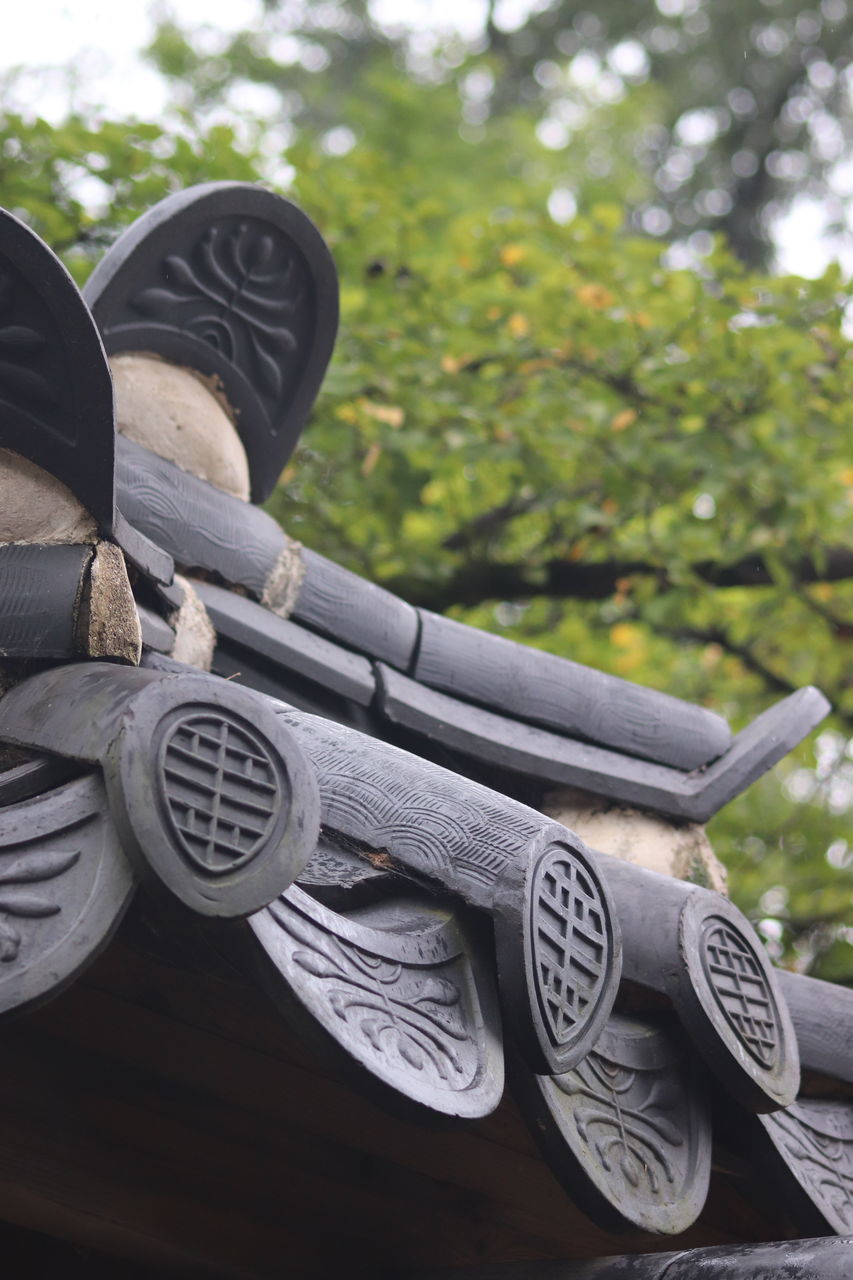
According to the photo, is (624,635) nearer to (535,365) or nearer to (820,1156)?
(535,365)

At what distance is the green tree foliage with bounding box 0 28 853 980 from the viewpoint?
14.3 ft

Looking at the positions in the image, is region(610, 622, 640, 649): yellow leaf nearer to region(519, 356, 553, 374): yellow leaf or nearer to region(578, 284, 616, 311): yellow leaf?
region(519, 356, 553, 374): yellow leaf

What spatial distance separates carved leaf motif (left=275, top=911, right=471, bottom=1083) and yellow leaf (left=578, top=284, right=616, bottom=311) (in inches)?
147

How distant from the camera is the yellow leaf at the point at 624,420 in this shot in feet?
15.0

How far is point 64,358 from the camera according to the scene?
1212 millimetres

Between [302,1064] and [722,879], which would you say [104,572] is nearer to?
[302,1064]

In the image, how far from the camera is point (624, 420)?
15.0ft

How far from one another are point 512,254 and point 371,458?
3.20 ft

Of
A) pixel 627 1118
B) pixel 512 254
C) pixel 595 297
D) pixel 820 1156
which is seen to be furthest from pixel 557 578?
pixel 627 1118

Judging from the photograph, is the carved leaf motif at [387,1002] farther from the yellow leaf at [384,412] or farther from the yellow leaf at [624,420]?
the yellow leaf at [624,420]

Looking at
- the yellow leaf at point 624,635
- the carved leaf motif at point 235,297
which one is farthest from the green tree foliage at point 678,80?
the carved leaf motif at point 235,297

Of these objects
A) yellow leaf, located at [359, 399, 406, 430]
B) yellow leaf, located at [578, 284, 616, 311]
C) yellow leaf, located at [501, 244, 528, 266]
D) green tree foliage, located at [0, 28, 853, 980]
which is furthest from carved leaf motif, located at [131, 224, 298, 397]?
yellow leaf, located at [501, 244, 528, 266]

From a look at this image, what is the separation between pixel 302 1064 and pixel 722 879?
2.75 feet

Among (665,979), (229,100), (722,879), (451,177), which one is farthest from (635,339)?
(229,100)
